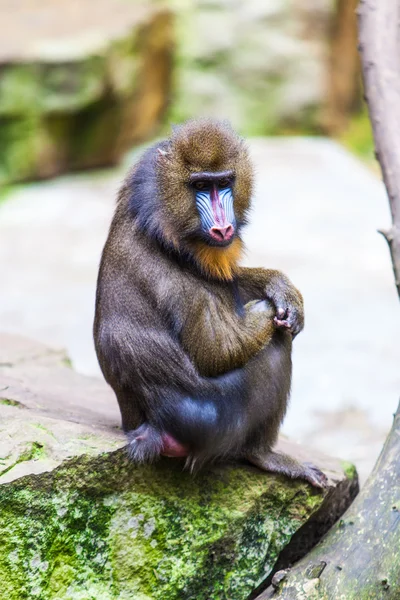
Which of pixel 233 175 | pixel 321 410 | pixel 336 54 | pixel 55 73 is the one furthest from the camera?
pixel 336 54

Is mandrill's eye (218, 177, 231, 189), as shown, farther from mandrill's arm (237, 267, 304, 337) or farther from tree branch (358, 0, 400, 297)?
tree branch (358, 0, 400, 297)

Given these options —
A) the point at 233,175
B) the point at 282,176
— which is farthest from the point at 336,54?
the point at 233,175

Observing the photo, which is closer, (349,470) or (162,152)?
(162,152)

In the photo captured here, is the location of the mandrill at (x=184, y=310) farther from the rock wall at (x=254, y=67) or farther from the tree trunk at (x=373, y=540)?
the rock wall at (x=254, y=67)

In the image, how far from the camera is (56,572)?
425 cm

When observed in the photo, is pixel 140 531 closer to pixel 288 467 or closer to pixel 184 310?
pixel 288 467

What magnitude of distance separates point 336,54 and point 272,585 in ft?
44.2

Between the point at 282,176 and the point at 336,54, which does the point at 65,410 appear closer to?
the point at 282,176

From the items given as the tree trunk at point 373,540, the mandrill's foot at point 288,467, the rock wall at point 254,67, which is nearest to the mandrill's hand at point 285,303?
the tree trunk at point 373,540

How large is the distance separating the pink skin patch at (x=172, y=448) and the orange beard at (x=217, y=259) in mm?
787

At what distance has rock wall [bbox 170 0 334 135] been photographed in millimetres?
15711

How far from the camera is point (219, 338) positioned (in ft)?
14.4

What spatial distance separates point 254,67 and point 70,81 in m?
4.10

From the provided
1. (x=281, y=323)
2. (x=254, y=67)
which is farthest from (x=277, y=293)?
(x=254, y=67)
